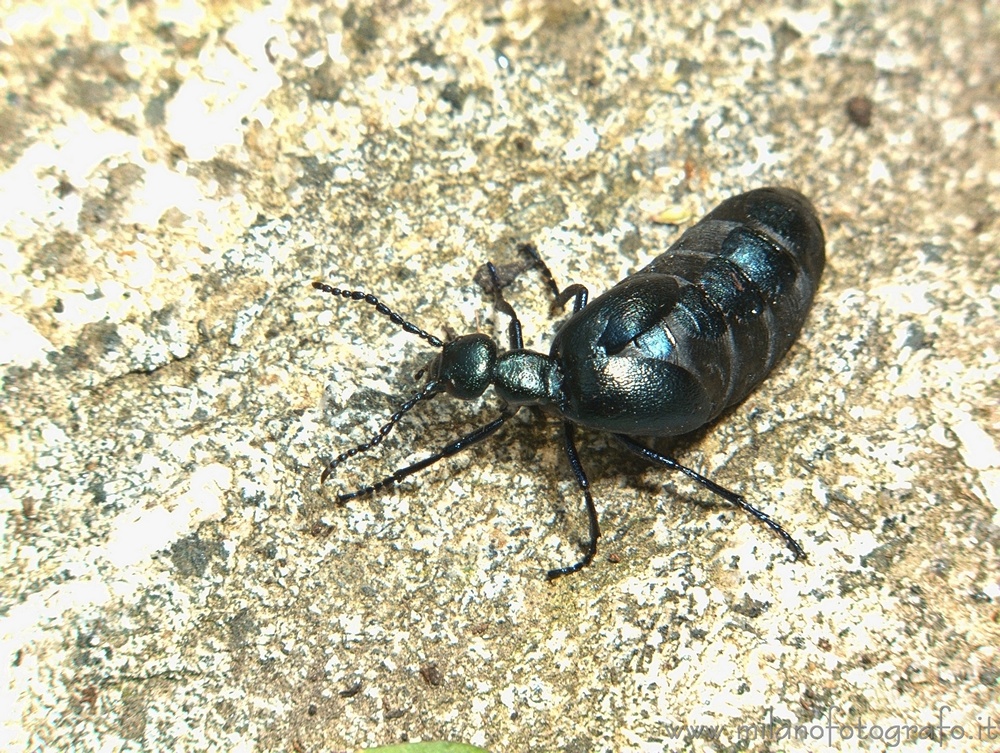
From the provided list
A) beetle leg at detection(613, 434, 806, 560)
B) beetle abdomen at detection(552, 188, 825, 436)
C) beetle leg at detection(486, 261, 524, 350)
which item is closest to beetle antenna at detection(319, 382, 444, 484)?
beetle leg at detection(486, 261, 524, 350)

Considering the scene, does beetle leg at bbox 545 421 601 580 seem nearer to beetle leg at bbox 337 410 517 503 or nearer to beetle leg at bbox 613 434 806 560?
beetle leg at bbox 613 434 806 560

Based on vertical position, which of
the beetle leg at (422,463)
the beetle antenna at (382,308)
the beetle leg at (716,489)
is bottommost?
the beetle leg at (716,489)

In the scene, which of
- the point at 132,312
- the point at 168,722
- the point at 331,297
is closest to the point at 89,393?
the point at 132,312

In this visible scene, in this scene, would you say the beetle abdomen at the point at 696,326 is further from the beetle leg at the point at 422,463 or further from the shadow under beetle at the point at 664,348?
the beetle leg at the point at 422,463

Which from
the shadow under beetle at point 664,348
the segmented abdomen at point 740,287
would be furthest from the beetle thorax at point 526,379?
the segmented abdomen at point 740,287

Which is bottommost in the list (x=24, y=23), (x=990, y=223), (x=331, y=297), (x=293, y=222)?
(x=990, y=223)

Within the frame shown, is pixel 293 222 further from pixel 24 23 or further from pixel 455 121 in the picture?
pixel 24 23

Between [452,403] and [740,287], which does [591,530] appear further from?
[740,287]

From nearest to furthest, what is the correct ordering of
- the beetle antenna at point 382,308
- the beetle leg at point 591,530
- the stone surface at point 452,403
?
the stone surface at point 452,403
the beetle leg at point 591,530
the beetle antenna at point 382,308
